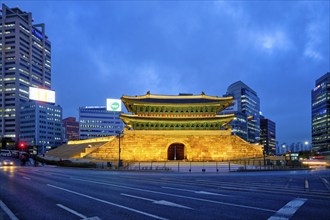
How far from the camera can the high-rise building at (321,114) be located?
499 ft

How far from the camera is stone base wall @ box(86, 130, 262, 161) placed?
5150cm

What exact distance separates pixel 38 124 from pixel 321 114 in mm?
150346

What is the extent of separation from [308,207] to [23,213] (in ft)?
31.5

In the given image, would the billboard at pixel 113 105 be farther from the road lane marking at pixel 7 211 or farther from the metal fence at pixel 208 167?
the road lane marking at pixel 7 211

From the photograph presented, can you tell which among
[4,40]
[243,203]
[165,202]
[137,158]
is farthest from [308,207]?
[4,40]

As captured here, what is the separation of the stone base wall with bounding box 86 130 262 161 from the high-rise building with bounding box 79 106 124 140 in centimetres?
Answer: 11508

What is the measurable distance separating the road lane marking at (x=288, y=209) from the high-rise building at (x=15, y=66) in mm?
152345

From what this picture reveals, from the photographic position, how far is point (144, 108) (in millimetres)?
56344

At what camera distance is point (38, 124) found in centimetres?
14175

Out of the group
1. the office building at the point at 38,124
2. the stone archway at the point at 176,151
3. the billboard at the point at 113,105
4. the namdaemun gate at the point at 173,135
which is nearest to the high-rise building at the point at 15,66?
the office building at the point at 38,124

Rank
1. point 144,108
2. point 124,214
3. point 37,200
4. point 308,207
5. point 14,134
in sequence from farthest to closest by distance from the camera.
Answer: point 14,134, point 144,108, point 37,200, point 308,207, point 124,214

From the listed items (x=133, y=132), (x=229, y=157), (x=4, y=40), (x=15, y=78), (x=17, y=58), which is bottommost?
(x=229, y=157)

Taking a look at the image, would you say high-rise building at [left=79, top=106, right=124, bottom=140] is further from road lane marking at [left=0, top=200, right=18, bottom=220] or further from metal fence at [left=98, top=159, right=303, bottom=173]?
road lane marking at [left=0, top=200, right=18, bottom=220]

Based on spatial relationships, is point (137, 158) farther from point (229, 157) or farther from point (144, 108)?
point (229, 157)
